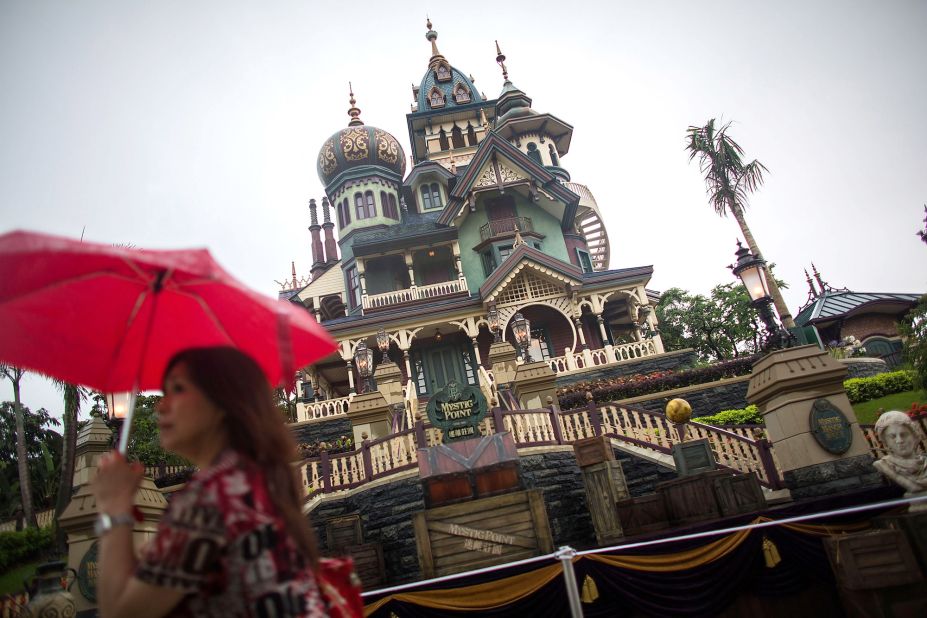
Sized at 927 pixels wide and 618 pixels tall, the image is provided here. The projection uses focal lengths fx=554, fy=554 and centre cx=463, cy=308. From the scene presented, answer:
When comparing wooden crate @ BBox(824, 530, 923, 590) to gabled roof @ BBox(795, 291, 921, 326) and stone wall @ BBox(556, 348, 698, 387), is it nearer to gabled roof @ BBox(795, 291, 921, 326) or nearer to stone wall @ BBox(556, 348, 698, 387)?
stone wall @ BBox(556, 348, 698, 387)

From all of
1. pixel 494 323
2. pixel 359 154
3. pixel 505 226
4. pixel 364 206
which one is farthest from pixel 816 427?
pixel 359 154

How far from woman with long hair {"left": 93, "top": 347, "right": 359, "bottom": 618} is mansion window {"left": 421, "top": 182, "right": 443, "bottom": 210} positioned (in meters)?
33.5

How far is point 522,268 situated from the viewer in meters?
26.0

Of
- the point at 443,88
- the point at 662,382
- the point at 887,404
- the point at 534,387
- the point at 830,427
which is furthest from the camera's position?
the point at 443,88

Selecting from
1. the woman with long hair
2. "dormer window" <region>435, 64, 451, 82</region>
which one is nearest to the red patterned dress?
the woman with long hair

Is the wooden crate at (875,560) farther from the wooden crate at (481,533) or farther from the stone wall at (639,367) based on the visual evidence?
the stone wall at (639,367)

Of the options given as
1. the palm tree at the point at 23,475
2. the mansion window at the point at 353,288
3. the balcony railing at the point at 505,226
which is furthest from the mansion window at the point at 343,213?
the palm tree at the point at 23,475

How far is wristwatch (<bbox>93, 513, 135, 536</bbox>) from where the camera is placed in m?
1.72

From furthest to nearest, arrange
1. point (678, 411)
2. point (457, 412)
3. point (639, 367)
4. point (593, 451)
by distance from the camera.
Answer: point (639, 367)
point (457, 412)
point (678, 411)
point (593, 451)

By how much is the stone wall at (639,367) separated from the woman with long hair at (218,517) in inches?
823

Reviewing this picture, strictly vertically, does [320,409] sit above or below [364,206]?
below

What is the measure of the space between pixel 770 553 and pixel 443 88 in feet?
128

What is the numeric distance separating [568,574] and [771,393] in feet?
17.1

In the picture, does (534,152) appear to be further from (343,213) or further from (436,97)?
(343,213)
